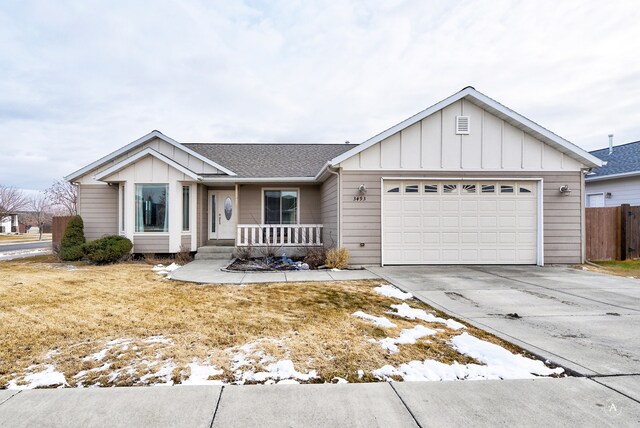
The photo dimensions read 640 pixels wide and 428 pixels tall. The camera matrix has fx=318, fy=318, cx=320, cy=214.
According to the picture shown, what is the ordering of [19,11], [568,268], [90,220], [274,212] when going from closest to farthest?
[568,268]
[19,11]
[90,220]
[274,212]

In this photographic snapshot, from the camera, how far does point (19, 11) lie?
10000 mm

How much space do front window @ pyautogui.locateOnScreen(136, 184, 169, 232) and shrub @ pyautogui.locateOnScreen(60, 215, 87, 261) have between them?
2109 mm

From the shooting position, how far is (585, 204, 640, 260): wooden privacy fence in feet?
34.7

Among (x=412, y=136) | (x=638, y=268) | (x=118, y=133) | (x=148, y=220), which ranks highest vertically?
(x=118, y=133)

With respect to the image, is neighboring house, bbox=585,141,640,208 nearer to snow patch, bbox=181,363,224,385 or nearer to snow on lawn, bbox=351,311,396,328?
snow on lawn, bbox=351,311,396,328

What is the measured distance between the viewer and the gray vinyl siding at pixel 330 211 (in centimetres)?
952

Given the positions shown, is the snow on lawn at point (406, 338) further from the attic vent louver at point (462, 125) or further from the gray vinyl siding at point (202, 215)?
the gray vinyl siding at point (202, 215)

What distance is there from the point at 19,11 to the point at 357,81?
1256 centimetres

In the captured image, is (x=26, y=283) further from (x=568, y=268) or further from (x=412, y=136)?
(x=568, y=268)

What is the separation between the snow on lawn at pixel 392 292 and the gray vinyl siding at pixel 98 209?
10.2 meters

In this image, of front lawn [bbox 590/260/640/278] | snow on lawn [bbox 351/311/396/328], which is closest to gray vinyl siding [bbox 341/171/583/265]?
front lawn [bbox 590/260/640/278]

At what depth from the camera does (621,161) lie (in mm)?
14938

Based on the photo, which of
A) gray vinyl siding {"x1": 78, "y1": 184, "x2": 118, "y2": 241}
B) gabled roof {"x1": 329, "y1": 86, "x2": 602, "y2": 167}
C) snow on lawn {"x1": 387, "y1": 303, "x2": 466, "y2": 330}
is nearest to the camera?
snow on lawn {"x1": 387, "y1": 303, "x2": 466, "y2": 330}

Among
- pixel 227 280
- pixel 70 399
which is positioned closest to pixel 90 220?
pixel 227 280
